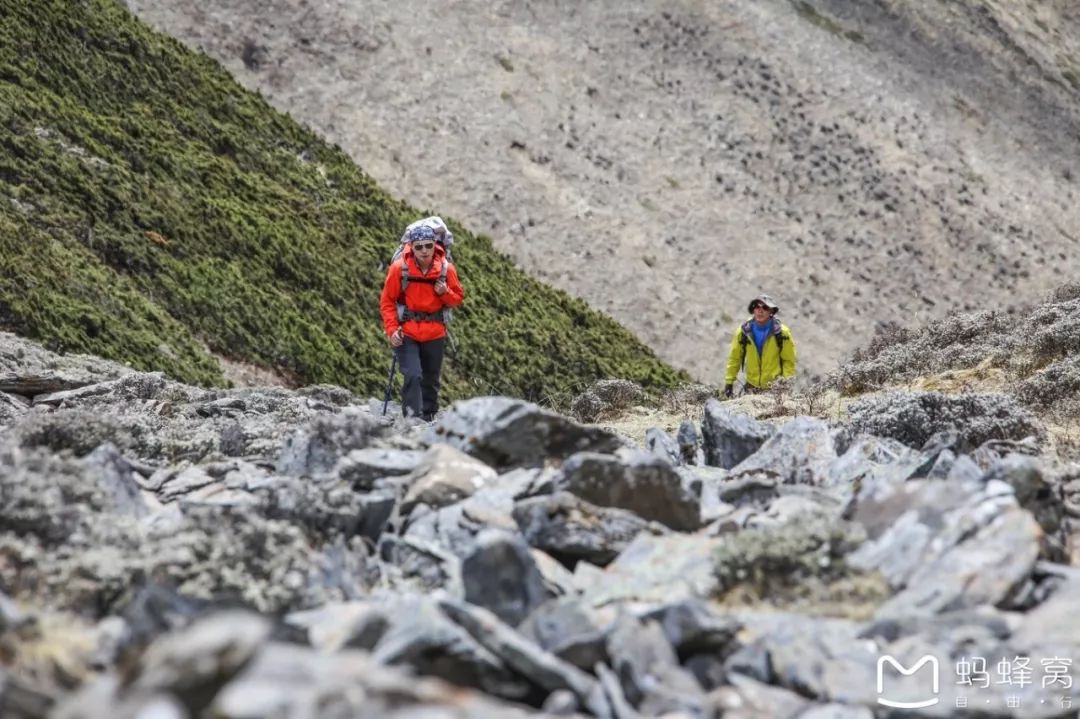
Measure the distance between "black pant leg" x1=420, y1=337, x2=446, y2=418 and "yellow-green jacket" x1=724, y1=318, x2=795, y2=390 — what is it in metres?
3.79

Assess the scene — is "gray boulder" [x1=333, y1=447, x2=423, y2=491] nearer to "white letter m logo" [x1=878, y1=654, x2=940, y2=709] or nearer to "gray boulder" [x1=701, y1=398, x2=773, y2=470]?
"gray boulder" [x1=701, y1=398, x2=773, y2=470]

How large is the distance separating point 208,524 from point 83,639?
1.29m

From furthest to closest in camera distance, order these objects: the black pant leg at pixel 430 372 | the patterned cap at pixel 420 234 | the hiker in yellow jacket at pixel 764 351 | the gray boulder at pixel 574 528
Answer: the hiker in yellow jacket at pixel 764 351, the black pant leg at pixel 430 372, the patterned cap at pixel 420 234, the gray boulder at pixel 574 528

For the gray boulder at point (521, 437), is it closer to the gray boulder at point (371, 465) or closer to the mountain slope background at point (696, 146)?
the gray boulder at point (371, 465)

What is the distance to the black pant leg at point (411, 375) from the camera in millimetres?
11398

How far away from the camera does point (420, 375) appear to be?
11523 millimetres

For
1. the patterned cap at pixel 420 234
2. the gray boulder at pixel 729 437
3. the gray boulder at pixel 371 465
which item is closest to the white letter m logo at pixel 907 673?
the gray boulder at pixel 371 465

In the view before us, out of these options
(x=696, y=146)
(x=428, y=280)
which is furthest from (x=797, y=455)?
(x=696, y=146)

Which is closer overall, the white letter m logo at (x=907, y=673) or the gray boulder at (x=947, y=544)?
the white letter m logo at (x=907, y=673)

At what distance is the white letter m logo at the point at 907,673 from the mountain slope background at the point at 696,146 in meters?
33.0

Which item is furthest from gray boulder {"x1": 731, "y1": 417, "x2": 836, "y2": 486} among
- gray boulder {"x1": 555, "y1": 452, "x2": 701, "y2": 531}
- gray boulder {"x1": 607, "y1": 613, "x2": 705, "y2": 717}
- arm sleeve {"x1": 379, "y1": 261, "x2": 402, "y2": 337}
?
arm sleeve {"x1": 379, "y1": 261, "x2": 402, "y2": 337}

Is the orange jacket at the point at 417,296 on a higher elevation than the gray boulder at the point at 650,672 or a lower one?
lower

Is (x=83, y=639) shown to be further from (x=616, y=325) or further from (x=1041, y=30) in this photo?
(x=1041, y=30)

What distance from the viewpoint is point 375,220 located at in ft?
117
